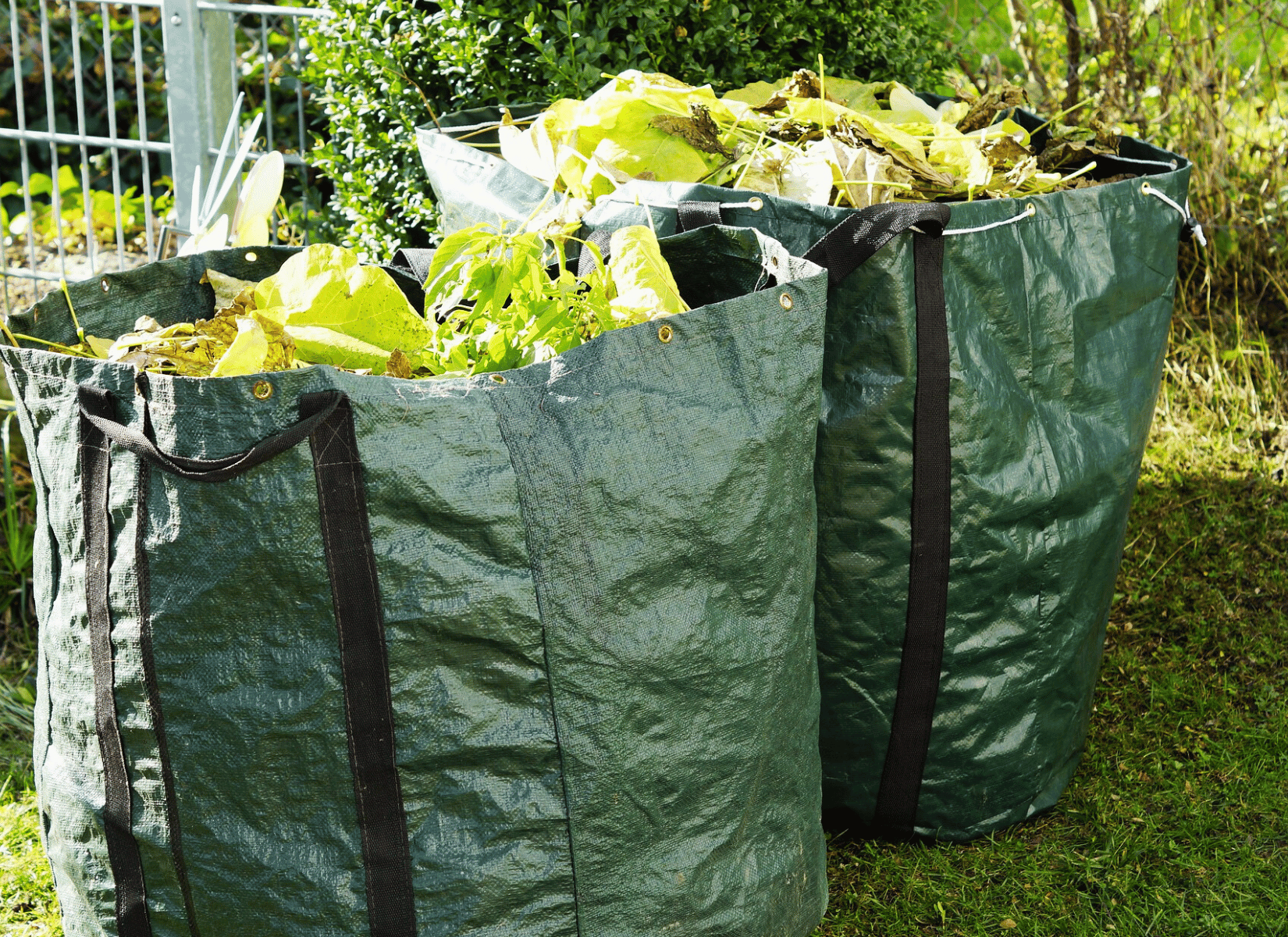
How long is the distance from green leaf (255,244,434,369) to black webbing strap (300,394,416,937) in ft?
0.86

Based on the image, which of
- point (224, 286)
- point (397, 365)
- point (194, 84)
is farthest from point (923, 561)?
point (194, 84)

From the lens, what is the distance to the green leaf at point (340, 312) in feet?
4.94

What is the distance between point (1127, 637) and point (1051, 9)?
2.32 metres

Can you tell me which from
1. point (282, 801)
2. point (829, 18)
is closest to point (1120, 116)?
point (829, 18)

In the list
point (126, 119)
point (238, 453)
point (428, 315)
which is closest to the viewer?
point (238, 453)

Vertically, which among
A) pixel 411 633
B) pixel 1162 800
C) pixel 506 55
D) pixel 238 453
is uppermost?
pixel 506 55

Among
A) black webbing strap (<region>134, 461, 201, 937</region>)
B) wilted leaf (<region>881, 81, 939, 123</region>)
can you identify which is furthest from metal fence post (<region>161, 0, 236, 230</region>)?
black webbing strap (<region>134, 461, 201, 937</region>)

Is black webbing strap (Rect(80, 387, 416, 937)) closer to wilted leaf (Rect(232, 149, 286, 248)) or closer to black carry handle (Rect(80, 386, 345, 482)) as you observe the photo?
black carry handle (Rect(80, 386, 345, 482))

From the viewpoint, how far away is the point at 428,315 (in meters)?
1.67

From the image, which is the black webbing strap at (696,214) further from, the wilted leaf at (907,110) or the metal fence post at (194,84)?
the metal fence post at (194,84)

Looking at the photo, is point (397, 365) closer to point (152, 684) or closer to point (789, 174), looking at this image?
point (152, 684)

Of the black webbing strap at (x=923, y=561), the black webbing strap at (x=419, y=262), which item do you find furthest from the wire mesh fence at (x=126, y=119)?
the black webbing strap at (x=923, y=561)

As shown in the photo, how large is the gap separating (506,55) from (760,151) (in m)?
0.73

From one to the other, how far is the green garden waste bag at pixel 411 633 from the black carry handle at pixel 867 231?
0.24 m
